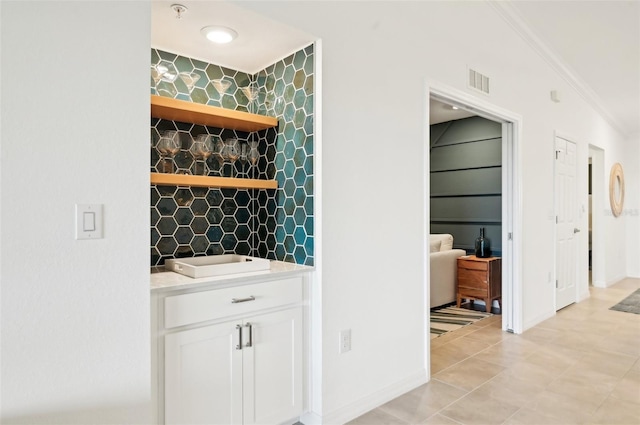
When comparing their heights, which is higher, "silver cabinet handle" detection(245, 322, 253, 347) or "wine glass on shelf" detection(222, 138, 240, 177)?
"wine glass on shelf" detection(222, 138, 240, 177)

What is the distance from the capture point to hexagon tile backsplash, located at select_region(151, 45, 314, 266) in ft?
7.56

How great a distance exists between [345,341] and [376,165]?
1.01m

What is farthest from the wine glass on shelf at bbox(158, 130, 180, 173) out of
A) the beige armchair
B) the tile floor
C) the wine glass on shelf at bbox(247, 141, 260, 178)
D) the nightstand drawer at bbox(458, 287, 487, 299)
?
the nightstand drawer at bbox(458, 287, 487, 299)

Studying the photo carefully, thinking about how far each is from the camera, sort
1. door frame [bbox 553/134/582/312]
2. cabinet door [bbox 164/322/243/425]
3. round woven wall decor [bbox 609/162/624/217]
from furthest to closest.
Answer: round woven wall decor [bbox 609/162/624/217], door frame [bbox 553/134/582/312], cabinet door [bbox 164/322/243/425]

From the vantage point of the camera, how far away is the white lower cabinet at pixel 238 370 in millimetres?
1784

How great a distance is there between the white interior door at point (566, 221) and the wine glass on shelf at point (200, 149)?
3.90 metres

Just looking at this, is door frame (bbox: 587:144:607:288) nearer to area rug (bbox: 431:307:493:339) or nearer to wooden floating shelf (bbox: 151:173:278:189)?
area rug (bbox: 431:307:493:339)

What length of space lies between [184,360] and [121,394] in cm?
30

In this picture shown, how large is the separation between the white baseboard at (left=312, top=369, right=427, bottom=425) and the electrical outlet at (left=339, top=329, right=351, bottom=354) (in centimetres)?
31

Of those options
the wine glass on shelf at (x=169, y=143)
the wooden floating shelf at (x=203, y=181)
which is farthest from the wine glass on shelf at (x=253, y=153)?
the wine glass on shelf at (x=169, y=143)

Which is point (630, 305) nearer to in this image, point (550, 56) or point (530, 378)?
point (550, 56)

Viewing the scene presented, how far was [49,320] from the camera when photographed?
139cm

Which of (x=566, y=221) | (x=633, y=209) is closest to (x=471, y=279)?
(x=566, y=221)

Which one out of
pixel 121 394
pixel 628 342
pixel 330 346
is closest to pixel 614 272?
pixel 628 342
